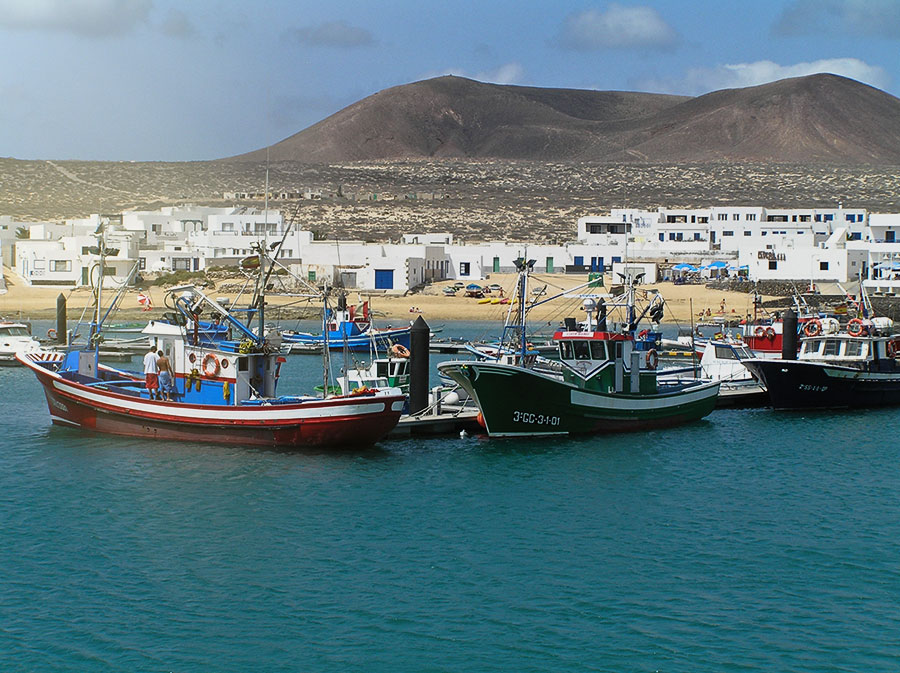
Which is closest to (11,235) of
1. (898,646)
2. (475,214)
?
(475,214)

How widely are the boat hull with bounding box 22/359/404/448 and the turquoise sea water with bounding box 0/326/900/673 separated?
49 cm

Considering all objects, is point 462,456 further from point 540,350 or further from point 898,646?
point 898,646

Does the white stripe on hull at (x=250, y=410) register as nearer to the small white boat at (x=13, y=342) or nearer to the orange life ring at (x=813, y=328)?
the small white boat at (x=13, y=342)

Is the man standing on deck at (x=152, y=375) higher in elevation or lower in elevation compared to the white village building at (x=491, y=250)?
lower

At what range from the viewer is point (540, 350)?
40.2 metres

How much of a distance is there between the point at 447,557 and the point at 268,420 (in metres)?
9.62

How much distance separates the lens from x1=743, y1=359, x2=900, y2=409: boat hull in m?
41.6

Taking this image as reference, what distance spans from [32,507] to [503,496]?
10237 millimetres

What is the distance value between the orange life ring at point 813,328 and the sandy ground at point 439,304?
2939 centimetres

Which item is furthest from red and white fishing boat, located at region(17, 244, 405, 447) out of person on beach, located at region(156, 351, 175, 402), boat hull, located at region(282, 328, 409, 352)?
boat hull, located at region(282, 328, 409, 352)

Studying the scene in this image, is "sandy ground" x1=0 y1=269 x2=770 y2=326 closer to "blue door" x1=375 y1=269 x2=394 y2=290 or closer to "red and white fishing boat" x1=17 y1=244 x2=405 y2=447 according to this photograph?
"blue door" x1=375 y1=269 x2=394 y2=290

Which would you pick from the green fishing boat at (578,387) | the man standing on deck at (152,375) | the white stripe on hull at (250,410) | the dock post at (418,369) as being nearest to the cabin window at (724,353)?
the green fishing boat at (578,387)

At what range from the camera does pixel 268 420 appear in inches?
1215

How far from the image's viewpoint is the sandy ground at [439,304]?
80.4m
